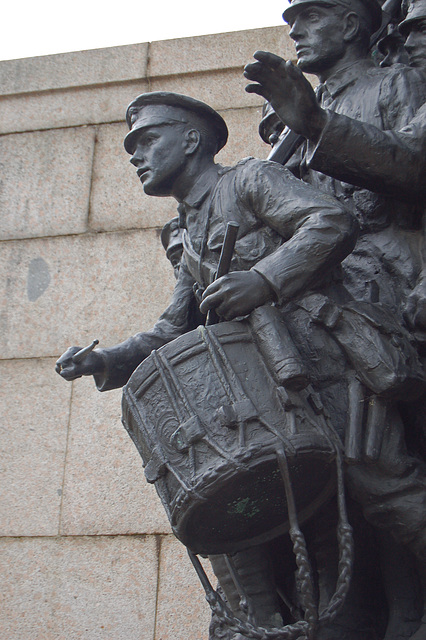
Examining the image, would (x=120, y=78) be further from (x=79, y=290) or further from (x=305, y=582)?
(x=305, y=582)

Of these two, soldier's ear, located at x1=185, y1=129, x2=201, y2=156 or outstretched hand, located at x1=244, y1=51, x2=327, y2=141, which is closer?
outstretched hand, located at x1=244, y1=51, x2=327, y2=141

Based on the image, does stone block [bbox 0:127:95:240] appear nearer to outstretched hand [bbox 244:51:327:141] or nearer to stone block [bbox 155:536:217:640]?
stone block [bbox 155:536:217:640]

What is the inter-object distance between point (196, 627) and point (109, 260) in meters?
1.91

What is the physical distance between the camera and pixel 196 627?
372 cm

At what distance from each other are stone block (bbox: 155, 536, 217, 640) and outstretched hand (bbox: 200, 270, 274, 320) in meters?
1.67

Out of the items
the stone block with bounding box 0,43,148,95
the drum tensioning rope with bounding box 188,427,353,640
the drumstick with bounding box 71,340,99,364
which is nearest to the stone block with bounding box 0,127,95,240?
the stone block with bounding box 0,43,148,95

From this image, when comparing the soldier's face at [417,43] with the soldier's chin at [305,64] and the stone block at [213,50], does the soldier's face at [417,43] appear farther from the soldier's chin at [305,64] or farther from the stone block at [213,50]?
the stone block at [213,50]

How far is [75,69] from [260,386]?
3.18m

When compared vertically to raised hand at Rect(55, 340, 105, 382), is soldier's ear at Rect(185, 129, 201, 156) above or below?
above

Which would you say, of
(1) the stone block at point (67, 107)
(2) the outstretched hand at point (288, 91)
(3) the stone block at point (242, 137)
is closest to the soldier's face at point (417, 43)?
(2) the outstretched hand at point (288, 91)

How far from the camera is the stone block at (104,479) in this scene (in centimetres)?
400

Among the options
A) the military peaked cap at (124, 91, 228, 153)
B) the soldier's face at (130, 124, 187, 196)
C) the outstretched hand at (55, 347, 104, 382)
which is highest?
the military peaked cap at (124, 91, 228, 153)

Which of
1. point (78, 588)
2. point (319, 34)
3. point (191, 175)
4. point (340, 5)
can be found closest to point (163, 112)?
point (191, 175)

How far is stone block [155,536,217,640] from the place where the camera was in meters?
3.73
